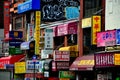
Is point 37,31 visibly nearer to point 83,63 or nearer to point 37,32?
point 37,32

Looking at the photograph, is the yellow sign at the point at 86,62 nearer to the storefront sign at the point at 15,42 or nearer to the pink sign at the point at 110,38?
the pink sign at the point at 110,38

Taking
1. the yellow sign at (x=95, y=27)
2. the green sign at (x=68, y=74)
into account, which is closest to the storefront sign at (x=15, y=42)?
the green sign at (x=68, y=74)

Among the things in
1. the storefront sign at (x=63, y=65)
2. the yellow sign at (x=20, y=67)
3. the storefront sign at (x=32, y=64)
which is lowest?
the yellow sign at (x=20, y=67)

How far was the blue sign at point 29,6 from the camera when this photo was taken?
155ft

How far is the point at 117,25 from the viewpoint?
31641 millimetres

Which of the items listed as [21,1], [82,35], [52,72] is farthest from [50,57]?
[21,1]

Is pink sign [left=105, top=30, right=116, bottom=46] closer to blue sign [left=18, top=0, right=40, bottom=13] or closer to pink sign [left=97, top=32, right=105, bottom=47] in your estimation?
pink sign [left=97, top=32, right=105, bottom=47]

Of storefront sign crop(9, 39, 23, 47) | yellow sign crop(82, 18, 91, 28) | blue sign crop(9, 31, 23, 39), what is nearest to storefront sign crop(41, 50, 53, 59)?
yellow sign crop(82, 18, 91, 28)

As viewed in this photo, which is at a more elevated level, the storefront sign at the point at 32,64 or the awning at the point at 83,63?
the awning at the point at 83,63

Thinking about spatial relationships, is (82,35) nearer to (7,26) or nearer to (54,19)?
(54,19)

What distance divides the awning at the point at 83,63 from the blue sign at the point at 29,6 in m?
12.6

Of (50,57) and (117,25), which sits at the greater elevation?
(117,25)

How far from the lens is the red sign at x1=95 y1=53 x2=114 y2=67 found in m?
29.2

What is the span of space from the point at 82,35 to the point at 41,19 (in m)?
10.6
